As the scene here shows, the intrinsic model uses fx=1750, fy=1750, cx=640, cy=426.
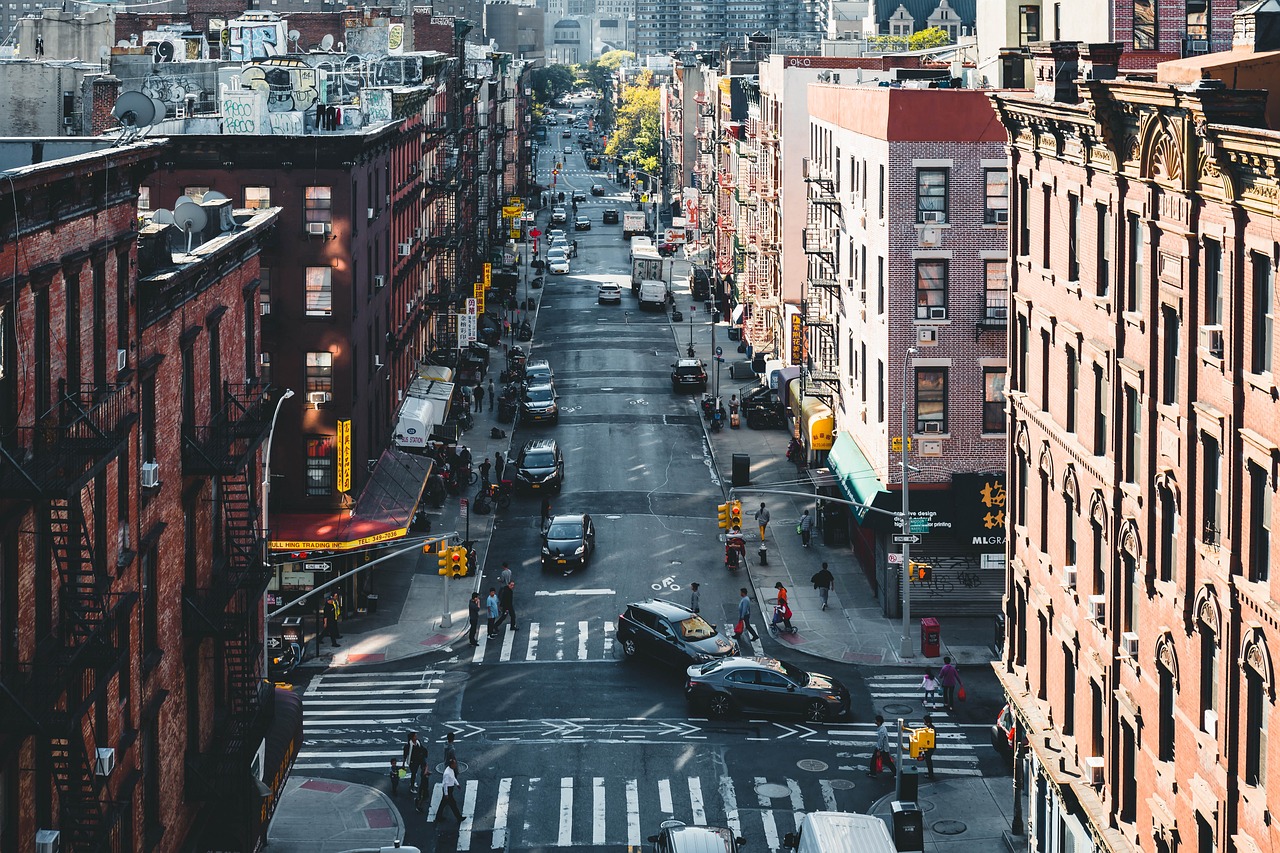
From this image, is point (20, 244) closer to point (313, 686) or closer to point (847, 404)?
point (313, 686)

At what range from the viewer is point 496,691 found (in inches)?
2013

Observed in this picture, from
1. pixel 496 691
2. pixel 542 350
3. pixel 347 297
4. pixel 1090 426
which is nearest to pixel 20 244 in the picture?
pixel 1090 426

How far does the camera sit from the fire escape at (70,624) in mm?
23781

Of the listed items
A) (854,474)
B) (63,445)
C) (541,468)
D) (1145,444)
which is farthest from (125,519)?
(541,468)

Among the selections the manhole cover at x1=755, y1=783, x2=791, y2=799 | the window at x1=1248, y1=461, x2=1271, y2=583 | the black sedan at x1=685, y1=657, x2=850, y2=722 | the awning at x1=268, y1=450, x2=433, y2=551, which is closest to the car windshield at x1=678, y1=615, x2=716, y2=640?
the black sedan at x1=685, y1=657, x2=850, y2=722

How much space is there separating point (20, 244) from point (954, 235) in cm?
3780

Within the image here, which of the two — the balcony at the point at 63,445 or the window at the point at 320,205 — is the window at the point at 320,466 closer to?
the window at the point at 320,205

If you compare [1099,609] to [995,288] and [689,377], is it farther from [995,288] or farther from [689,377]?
[689,377]

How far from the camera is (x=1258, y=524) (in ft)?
81.1

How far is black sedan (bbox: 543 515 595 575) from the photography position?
6381 centimetres

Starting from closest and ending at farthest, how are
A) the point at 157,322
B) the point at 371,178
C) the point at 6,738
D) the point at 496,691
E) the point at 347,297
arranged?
the point at 6,738, the point at 157,322, the point at 496,691, the point at 347,297, the point at 371,178

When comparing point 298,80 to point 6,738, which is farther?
point 298,80

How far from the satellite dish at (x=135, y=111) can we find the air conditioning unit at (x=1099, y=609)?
20.3m

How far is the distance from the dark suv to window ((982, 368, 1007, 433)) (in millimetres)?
43621
